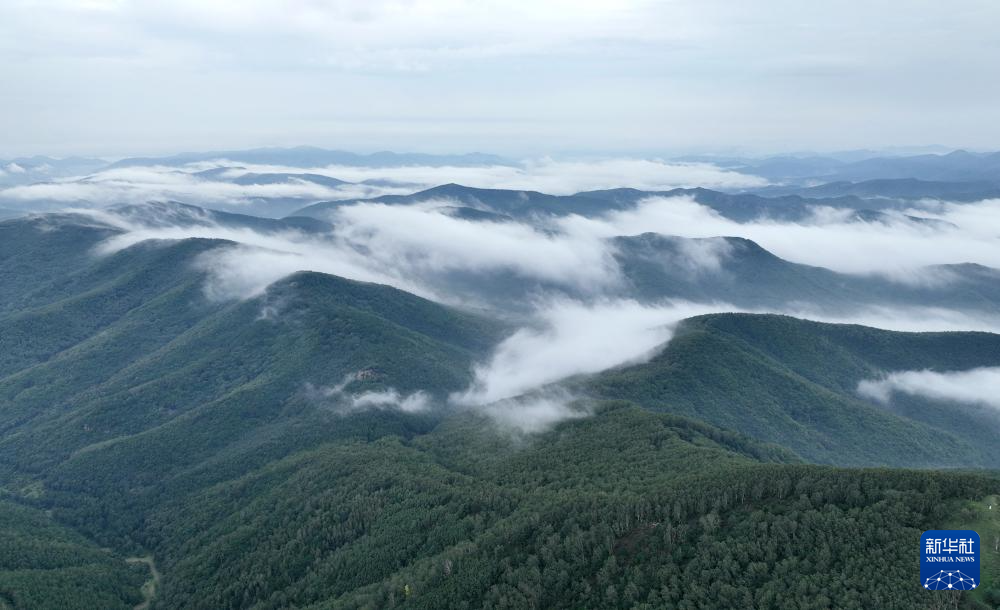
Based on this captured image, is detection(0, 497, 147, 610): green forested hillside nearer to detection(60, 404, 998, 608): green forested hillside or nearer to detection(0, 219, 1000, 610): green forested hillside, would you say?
detection(0, 219, 1000, 610): green forested hillside

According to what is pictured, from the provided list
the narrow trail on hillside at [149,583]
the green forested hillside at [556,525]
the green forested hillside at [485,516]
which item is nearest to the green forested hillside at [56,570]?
the green forested hillside at [485,516]

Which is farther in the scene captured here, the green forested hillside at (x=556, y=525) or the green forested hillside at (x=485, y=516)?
the green forested hillside at (x=485, y=516)

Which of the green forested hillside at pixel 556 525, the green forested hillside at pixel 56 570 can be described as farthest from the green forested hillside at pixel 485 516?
the green forested hillside at pixel 56 570

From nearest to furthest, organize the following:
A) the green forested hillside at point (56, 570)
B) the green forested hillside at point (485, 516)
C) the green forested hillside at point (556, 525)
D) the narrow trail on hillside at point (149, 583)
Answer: the green forested hillside at point (556, 525), the green forested hillside at point (485, 516), the green forested hillside at point (56, 570), the narrow trail on hillside at point (149, 583)

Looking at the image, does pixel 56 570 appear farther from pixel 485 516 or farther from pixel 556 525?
pixel 556 525

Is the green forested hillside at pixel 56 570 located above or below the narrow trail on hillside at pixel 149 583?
above

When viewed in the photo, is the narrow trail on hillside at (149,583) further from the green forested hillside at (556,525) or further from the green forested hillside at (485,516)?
the green forested hillside at (556,525)

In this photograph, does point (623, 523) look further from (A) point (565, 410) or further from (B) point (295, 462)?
(B) point (295, 462)

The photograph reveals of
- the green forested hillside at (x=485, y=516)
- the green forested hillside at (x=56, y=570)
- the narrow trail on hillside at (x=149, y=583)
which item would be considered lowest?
the narrow trail on hillside at (x=149, y=583)

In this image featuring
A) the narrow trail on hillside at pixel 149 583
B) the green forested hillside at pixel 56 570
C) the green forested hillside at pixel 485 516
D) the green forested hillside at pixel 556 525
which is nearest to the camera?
the green forested hillside at pixel 556 525

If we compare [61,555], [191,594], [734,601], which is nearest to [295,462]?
[191,594]
